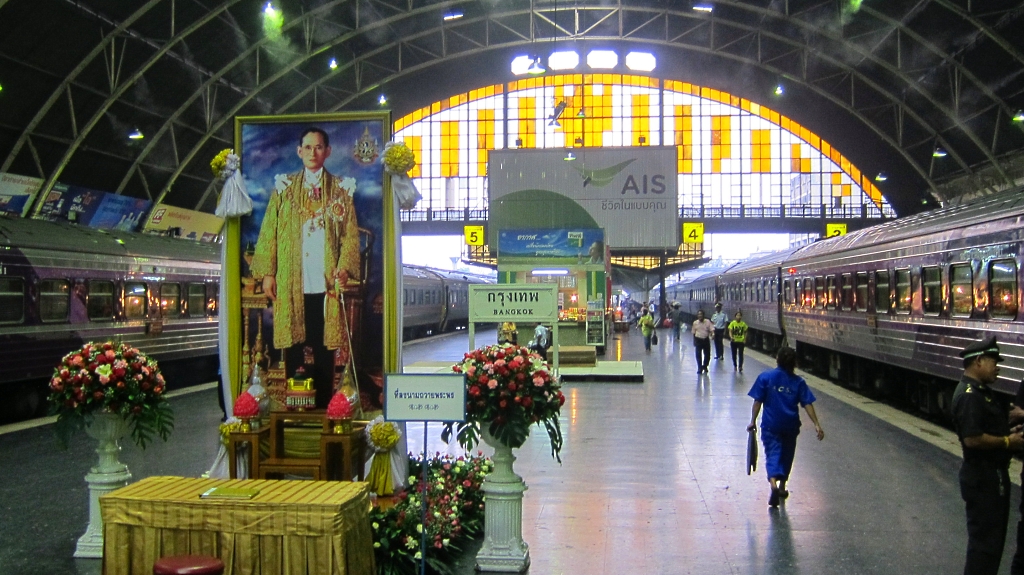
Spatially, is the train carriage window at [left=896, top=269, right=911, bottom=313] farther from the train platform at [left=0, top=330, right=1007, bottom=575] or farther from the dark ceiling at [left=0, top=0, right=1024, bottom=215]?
the dark ceiling at [left=0, top=0, right=1024, bottom=215]

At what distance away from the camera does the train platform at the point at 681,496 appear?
23.9 ft

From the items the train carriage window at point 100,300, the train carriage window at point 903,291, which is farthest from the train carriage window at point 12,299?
the train carriage window at point 903,291

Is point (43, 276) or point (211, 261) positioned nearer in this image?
point (43, 276)

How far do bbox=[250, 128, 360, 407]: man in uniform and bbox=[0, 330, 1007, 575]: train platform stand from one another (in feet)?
7.97

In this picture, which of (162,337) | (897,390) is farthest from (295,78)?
(897,390)

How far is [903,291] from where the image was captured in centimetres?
1609

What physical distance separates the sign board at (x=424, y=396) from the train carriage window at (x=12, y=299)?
1145cm

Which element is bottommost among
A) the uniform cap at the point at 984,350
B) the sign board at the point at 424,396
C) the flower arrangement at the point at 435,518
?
the flower arrangement at the point at 435,518

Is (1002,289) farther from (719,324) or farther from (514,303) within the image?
(719,324)

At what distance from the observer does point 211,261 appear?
23.1m

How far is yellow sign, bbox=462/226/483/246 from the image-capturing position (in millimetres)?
42375

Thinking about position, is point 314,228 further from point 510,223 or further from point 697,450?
point 510,223

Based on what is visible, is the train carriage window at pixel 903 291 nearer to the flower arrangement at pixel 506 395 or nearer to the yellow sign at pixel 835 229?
the flower arrangement at pixel 506 395

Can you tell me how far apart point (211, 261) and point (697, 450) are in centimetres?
1501
